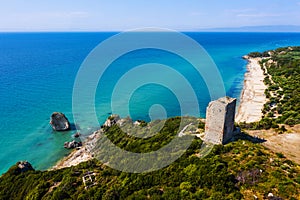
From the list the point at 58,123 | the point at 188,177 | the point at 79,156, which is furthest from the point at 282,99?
the point at 58,123

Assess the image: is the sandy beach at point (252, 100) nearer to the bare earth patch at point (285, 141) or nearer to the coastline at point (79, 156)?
the bare earth patch at point (285, 141)

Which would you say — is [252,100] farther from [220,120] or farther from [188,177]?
[188,177]

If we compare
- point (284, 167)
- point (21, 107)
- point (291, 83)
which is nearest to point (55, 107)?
point (21, 107)

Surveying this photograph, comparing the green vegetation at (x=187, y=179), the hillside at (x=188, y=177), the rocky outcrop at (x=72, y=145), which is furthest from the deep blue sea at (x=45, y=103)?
the hillside at (x=188, y=177)

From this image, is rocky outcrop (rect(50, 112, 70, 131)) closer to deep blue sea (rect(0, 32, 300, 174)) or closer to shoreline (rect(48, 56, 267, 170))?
deep blue sea (rect(0, 32, 300, 174))

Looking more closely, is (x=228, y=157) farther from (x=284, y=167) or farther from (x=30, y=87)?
(x=30, y=87)

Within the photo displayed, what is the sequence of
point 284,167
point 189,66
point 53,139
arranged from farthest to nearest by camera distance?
point 189,66 < point 53,139 < point 284,167
